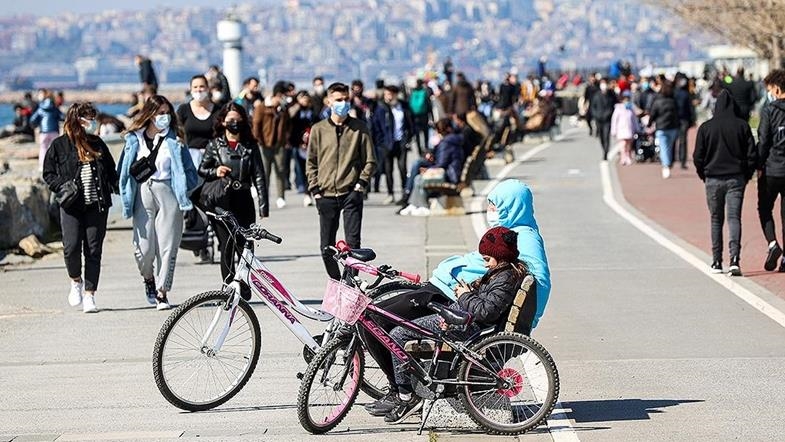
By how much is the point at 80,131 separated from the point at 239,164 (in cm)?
128

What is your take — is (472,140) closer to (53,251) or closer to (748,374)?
(53,251)

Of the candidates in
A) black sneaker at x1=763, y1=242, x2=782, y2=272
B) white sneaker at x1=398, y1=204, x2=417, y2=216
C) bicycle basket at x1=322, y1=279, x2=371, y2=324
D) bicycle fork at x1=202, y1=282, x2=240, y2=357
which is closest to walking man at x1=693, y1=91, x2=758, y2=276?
black sneaker at x1=763, y1=242, x2=782, y2=272

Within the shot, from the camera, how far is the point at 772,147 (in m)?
15.1

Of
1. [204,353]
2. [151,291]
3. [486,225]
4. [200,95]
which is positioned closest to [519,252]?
[204,353]

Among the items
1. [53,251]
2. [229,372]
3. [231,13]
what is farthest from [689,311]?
[231,13]

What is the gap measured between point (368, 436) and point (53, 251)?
35.5 feet

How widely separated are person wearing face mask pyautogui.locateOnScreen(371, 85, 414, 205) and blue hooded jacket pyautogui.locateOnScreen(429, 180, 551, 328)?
15.7 meters

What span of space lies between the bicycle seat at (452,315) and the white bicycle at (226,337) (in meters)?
0.41

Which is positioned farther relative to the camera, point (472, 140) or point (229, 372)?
point (472, 140)

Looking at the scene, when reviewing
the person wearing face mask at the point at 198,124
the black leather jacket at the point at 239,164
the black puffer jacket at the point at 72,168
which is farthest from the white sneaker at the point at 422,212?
the black puffer jacket at the point at 72,168

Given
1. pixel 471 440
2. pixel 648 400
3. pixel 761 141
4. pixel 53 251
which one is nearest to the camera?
pixel 471 440

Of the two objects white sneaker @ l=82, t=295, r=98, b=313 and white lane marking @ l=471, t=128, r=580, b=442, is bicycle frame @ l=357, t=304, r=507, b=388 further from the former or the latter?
white sneaker @ l=82, t=295, r=98, b=313

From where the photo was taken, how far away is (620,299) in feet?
46.3

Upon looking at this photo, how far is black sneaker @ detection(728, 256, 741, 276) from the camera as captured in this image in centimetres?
1530
